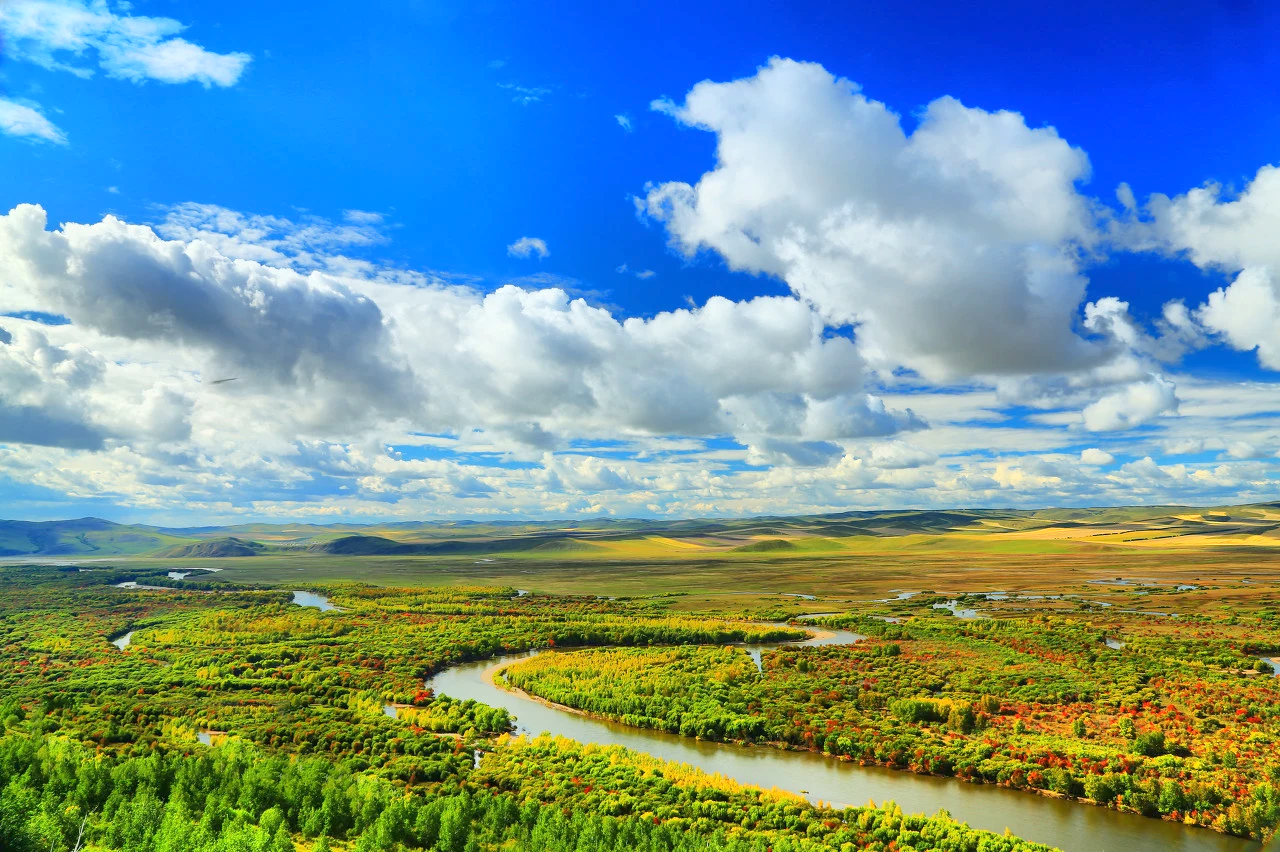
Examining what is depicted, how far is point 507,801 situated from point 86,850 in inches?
744

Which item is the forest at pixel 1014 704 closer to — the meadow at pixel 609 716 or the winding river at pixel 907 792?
the meadow at pixel 609 716

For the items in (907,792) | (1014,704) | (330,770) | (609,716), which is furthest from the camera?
(609,716)

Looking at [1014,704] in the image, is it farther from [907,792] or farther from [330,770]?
[330,770]

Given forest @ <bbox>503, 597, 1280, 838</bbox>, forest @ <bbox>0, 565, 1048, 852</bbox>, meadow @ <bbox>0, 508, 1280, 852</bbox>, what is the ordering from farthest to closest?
forest @ <bbox>503, 597, 1280, 838</bbox> < meadow @ <bbox>0, 508, 1280, 852</bbox> < forest @ <bbox>0, 565, 1048, 852</bbox>

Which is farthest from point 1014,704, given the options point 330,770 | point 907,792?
point 330,770

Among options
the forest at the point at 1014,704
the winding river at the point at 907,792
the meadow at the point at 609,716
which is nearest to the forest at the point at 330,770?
the meadow at the point at 609,716

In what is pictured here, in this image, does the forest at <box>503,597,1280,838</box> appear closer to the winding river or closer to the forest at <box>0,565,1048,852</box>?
the winding river

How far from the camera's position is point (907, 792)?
4250cm

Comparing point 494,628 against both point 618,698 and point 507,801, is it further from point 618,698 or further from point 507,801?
point 507,801

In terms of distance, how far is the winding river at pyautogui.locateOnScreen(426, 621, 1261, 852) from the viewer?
35562mm

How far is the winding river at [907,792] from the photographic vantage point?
117 feet

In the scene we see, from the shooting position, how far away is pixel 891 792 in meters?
42.7

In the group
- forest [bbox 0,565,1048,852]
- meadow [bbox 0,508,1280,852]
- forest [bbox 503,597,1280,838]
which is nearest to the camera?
forest [bbox 0,565,1048,852]

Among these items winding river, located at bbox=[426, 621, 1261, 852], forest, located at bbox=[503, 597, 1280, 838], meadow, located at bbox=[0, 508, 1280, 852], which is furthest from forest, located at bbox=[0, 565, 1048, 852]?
forest, located at bbox=[503, 597, 1280, 838]
